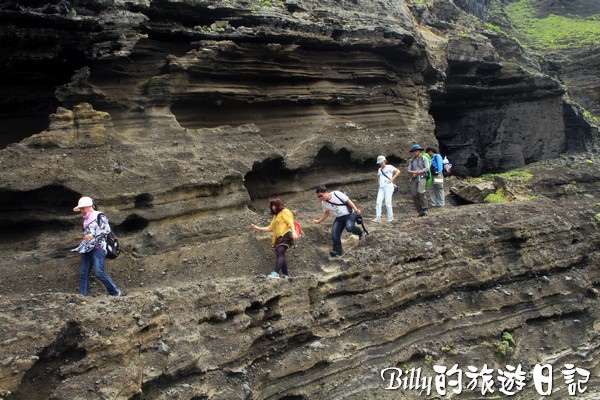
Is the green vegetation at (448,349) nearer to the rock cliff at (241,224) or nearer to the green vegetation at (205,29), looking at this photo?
the rock cliff at (241,224)

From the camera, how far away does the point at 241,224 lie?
36.4 ft

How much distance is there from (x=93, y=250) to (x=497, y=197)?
10781 millimetres

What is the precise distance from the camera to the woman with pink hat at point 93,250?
27.9 feet

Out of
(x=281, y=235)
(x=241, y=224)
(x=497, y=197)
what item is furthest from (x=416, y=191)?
(x=281, y=235)

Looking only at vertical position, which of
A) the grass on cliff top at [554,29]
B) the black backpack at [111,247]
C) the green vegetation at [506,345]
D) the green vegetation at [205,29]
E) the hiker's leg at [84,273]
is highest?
the grass on cliff top at [554,29]

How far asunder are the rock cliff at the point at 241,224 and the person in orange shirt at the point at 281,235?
0.35m

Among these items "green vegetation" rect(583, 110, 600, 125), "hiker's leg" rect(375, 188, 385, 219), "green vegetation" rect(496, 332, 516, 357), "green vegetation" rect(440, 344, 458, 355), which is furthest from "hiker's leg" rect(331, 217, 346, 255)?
"green vegetation" rect(583, 110, 600, 125)

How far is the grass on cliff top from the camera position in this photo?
77.6 feet

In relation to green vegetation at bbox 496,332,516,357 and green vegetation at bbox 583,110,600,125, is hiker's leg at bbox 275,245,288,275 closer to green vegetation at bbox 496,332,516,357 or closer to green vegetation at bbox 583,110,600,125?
green vegetation at bbox 496,332,516,357

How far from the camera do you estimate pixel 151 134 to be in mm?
11055

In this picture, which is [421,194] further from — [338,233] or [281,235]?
[281,235]

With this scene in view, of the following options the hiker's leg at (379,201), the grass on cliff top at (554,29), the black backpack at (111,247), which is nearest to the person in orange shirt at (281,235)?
the black backpack at (111,247)

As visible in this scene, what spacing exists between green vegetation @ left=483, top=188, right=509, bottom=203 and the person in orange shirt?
7363 mm

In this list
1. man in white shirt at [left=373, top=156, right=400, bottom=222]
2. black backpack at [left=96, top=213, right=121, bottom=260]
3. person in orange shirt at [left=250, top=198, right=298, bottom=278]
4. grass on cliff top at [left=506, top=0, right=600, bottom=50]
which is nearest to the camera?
black backpack at [left=96, top=213, right=121, bottom=260]
